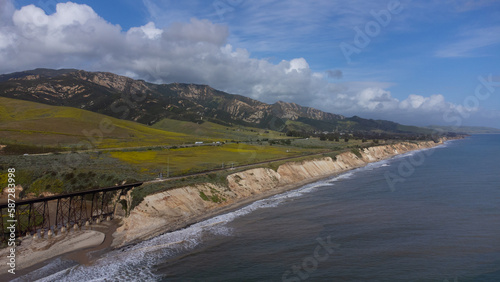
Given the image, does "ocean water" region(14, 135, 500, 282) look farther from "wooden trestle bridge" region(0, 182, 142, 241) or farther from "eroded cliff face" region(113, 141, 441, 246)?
"wooden trestle bridge" region(0, 182, 142, 241)

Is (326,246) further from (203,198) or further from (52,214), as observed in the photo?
(52,214)

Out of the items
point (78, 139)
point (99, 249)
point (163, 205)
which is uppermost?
point (78, 139)

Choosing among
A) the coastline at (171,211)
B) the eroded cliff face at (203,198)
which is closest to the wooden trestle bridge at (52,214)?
the coastline at (171,211)

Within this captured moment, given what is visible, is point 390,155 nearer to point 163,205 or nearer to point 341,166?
point 341,166

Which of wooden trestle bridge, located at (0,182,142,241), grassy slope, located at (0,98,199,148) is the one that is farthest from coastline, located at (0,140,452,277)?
grassy slope, located at (0,98,199,148)

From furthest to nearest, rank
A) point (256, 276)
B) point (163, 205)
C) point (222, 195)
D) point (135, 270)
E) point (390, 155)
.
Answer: point (390, 155)
point (222, 195)
point (163, 205)
point (135, 270)
point (256, 276)

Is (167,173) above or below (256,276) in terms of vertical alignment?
above

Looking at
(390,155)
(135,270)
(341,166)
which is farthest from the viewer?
(390,155)

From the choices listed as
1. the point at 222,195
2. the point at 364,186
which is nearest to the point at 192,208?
the point at 222,195

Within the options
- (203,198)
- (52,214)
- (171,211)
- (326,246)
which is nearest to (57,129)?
(52,214)

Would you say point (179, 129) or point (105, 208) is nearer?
point (105, 208)
